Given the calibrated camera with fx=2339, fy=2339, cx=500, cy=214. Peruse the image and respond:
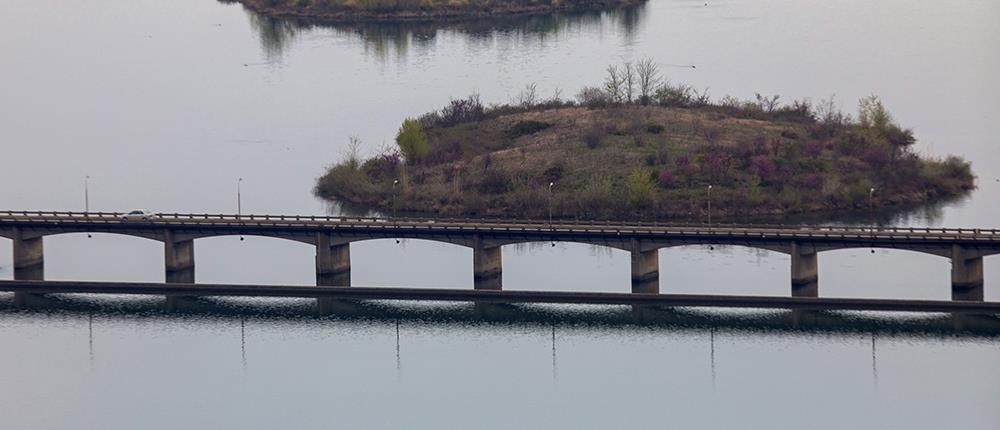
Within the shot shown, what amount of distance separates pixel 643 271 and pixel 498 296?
9.66 meters

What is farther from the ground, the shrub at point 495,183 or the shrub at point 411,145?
the shrub at point 411,145

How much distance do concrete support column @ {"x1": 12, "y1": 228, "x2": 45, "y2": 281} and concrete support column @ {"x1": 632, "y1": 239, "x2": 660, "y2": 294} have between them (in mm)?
41274

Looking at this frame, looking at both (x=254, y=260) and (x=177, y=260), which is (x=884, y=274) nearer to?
(x=254, y=260)

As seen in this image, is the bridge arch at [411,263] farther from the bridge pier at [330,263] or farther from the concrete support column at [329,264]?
the concrete support column at [329,264]

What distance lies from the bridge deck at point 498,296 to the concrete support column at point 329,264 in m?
1.29

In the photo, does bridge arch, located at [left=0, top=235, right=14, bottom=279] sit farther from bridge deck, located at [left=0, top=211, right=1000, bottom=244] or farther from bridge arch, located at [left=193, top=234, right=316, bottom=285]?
bridge arch, located at [left=193, top=234, right=316, bottom=285]

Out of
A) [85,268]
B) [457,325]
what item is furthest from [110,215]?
[457,325]

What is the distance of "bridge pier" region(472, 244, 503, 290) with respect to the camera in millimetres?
155250

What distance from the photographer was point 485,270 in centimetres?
15562

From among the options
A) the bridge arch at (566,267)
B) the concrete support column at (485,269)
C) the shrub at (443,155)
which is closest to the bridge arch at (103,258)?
the concrete support column at (485,269)

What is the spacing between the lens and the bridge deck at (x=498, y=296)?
A: 148 m

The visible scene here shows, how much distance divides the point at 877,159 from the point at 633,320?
51659 mm

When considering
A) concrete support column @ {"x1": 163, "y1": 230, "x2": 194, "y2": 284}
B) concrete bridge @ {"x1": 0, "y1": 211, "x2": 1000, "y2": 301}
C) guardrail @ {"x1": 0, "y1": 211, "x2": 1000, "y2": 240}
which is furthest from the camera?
concrete support column @ {"x1": 163, "y1": 230, "x2": 194, "y2": 284}

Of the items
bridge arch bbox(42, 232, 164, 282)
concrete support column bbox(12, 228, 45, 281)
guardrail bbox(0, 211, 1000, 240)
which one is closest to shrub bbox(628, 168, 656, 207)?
guardrail bbox(0, 211, 1000, 240)
